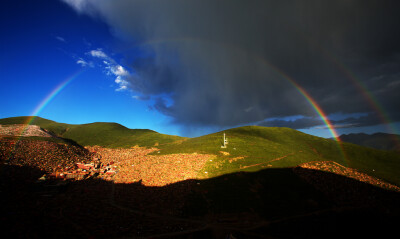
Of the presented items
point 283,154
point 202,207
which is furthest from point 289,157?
point 202,207

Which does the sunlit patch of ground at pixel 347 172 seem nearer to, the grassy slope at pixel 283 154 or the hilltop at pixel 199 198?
the hilltop at pixel 199 198

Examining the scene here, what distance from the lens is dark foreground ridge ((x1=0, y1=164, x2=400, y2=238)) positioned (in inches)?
564

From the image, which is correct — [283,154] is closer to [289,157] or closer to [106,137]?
[289,157]

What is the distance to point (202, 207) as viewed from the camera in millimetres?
21984

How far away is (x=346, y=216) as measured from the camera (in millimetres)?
20406

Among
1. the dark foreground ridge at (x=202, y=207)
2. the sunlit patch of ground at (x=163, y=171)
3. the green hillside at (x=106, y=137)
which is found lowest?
the dark foreground ridge at (x=202, y=207)

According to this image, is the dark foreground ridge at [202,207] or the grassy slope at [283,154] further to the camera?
the grassy slope at [283,154]

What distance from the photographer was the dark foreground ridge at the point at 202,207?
1434 centimetres

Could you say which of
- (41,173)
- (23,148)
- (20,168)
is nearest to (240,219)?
(41,173)

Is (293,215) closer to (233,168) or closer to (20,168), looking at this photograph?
(233,168)

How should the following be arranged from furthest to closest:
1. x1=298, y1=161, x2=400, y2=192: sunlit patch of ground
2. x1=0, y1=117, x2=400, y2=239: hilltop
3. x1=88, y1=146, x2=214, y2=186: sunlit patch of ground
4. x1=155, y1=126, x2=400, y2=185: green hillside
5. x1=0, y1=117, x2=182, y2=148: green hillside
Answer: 1. x1=0, y1=117, x2=182, y2=148: green hillside
2. x1=155, y1=126, x2=400, y2=185: green hillside
3. x1=298, y1=161, x2=400, y2=192: sunlit patch of ground
4. x1=88, y1=146, x2=214, y2=186: sunlit patch of ground
5. x1=0, y1=117, x2=400, y2=239: hilltop

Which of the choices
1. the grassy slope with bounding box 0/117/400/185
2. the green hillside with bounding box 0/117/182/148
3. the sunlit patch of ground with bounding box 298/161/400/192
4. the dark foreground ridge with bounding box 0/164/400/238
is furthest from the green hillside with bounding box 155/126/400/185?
the green hillside with bounding box 0/117/182/148

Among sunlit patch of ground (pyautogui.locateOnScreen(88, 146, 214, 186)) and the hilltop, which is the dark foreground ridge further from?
sunlit patch of ground (pyautogui.locateOnScreen(88, 146, 214, 186))

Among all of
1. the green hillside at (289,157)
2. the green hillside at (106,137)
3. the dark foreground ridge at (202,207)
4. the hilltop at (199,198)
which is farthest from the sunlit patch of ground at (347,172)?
the green hillside at (106,137)
